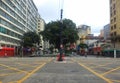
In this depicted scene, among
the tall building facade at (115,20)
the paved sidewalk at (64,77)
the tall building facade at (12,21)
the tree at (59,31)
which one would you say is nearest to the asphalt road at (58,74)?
the paved sidewalk at (64,77)

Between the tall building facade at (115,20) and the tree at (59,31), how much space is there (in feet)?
48.0

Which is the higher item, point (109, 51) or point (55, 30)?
point (55, 30)

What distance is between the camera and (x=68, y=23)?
107438 mm

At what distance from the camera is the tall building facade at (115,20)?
Result: 108625 millimetres

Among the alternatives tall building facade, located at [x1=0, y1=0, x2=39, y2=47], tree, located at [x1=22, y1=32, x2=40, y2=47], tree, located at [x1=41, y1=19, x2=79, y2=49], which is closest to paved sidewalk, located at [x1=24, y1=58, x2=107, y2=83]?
tall building facade, located at [x1=0, y1=0, x2=39, y2=47]

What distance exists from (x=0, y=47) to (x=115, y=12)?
1800 inches

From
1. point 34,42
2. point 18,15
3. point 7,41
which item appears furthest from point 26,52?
point 7,41

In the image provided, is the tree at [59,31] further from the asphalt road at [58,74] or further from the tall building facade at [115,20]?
the asphalt road at [58,74]

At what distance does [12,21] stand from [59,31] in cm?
1808

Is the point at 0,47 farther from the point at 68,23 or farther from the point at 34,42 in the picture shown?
the point at 34,42

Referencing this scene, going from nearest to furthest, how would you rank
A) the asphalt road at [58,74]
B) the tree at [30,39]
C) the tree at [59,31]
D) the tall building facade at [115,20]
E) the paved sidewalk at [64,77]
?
the paved sidewalk at [64,77] → the asphalt road at [58,74] → the tree at [59,31] → the tall building facade at [115,20] → the tree at [30,39]

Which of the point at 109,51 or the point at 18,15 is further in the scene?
the point at 18,15

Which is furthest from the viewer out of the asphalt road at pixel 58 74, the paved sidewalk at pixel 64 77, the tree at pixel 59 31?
the tree at pixel 59 31

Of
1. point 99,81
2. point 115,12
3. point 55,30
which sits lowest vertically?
point 99,81
